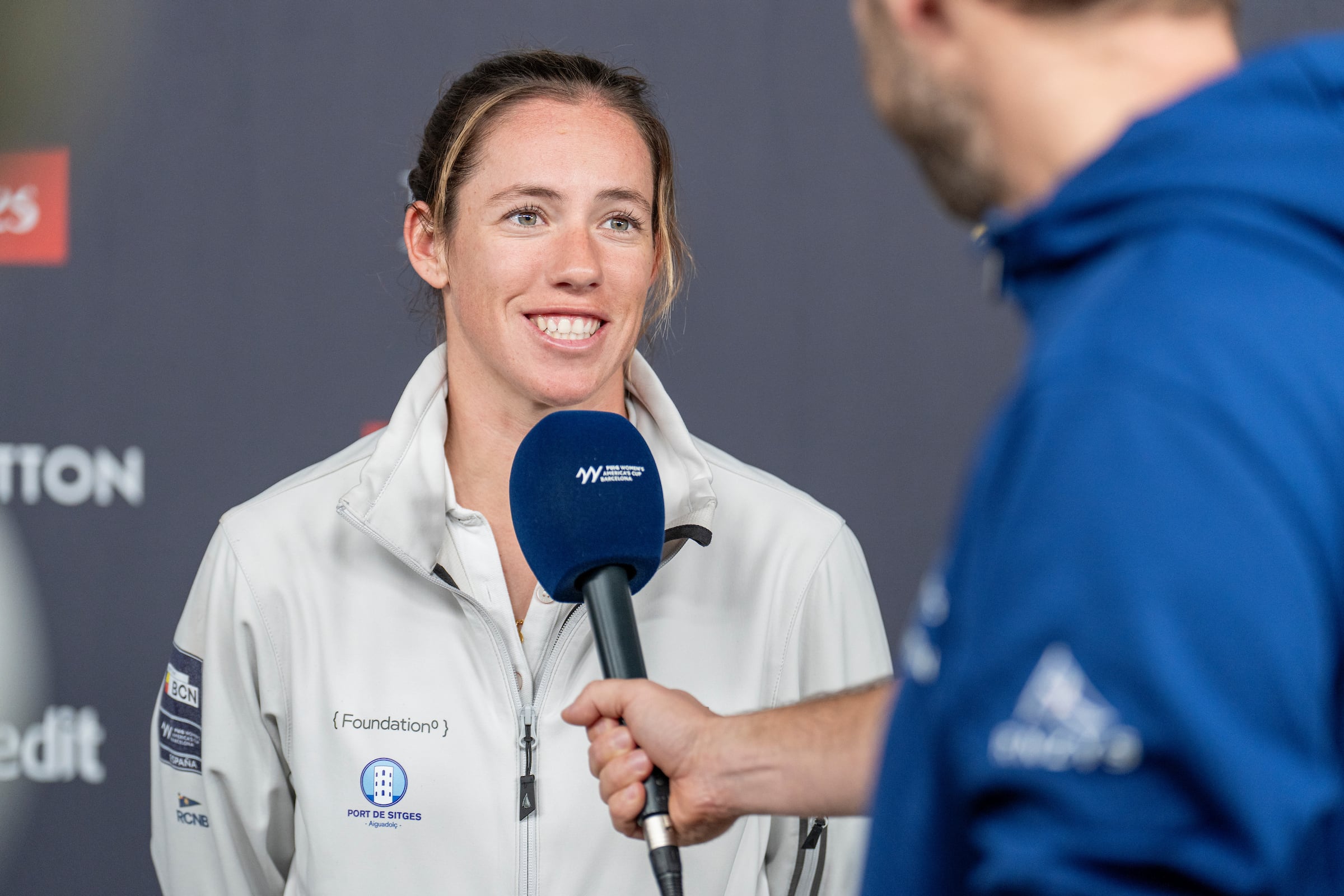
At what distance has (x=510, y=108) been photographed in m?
1.27

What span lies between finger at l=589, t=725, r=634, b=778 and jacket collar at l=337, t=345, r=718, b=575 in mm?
340

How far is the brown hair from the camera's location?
128 cm

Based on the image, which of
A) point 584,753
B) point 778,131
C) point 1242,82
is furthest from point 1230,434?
point 778,131

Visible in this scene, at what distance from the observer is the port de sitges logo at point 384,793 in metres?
1.15

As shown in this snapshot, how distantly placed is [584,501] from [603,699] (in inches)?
6.3

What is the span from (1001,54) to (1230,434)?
0.64 ft

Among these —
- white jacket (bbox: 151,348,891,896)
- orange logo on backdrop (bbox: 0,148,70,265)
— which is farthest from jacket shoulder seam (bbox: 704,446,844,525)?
orange logo on backdrop (bbox: 0,148,70,265)

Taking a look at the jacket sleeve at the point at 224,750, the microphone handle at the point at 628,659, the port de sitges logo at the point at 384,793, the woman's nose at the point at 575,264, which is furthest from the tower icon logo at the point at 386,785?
the woman's nose at the point at 575,264

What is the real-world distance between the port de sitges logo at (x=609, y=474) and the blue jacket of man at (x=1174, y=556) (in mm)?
539

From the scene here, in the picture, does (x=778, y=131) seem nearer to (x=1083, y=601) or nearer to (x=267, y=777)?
(x=267, y=777)

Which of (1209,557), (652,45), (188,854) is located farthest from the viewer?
(652,45)

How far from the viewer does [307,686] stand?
1.18 m

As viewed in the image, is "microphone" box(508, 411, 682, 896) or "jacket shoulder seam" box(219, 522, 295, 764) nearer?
"microphone" box(508, 411, 682, 896)

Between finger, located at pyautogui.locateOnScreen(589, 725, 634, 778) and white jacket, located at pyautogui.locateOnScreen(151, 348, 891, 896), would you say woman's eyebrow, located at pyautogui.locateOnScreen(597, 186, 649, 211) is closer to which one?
white jacket, located at pyautogui.locateOnScreen(151, 348, 891, 896)
